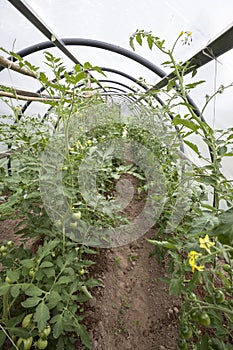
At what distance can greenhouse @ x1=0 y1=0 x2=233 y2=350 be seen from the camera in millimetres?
648

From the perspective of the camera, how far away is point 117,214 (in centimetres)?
145

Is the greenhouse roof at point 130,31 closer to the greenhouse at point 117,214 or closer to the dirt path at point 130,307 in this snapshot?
the greenhouse at point 117,214

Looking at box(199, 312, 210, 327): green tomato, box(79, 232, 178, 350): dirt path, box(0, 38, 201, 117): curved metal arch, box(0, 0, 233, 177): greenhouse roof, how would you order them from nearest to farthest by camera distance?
box(199, 312, 210, 327): green tomato → box(79, 232, 178, 350): dirt path → box(0, 0, 233, 177): greenhouse roof → box(0, 38, 201, 117): curved metal arch

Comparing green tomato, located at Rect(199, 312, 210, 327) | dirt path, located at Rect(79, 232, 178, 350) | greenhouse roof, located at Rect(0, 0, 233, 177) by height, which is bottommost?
dirt path, located at Rect(79, 232, 178, 350)

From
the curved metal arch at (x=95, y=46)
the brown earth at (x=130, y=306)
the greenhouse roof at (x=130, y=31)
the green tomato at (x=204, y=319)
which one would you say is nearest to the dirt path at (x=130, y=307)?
the brown earth at (x=130, y=306)

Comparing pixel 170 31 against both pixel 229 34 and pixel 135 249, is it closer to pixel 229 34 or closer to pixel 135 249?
pixel 229 34

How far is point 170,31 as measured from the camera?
2.07 meters

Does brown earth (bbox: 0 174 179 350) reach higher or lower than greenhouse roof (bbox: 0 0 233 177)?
lower

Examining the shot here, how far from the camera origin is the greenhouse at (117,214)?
0.65m

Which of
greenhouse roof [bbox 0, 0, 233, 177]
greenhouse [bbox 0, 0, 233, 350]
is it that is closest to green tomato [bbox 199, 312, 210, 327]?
greenhouse [bbox 0, 0, 233, 350]

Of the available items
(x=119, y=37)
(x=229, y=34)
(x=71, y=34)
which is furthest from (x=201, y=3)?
(x=71, y=34)

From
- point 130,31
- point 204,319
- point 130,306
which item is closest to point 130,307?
point 130,306

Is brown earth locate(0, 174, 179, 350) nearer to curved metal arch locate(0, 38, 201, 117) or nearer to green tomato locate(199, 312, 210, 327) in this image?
green tomato locate(199, 312, 210, 327)

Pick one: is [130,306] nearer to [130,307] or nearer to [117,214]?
[130,307]
